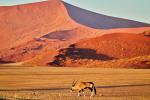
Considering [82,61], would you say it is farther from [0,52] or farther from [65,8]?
[65,8]

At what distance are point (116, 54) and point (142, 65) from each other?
21.5 meters

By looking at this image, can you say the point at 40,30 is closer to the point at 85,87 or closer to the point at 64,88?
the point at 64,88

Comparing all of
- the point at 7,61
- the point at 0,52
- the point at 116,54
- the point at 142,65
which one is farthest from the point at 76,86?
the point at 0,52

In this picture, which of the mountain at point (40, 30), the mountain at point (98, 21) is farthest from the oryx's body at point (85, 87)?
the mountain at point (98, 21)

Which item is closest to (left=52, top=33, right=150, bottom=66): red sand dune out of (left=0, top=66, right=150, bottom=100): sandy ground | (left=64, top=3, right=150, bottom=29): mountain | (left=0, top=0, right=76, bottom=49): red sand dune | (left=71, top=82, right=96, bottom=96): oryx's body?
(left=0, top=66, right=150, bottom=100): sandy ground

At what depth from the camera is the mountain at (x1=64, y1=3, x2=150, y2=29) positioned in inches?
7274

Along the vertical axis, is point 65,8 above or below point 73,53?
above

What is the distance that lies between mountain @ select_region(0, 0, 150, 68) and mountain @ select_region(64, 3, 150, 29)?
1.86 ft

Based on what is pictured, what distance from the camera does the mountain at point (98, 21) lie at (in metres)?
185

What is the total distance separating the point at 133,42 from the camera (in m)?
107

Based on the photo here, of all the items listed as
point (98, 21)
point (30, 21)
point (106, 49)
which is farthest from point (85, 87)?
point (98, 21)

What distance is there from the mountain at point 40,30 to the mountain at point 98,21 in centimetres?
57

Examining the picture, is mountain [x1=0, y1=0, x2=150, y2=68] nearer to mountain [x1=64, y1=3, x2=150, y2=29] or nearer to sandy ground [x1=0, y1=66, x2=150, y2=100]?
mountain [x1=64, y1=3, x2=150, y2=29]

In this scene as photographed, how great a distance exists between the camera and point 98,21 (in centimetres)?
19362
